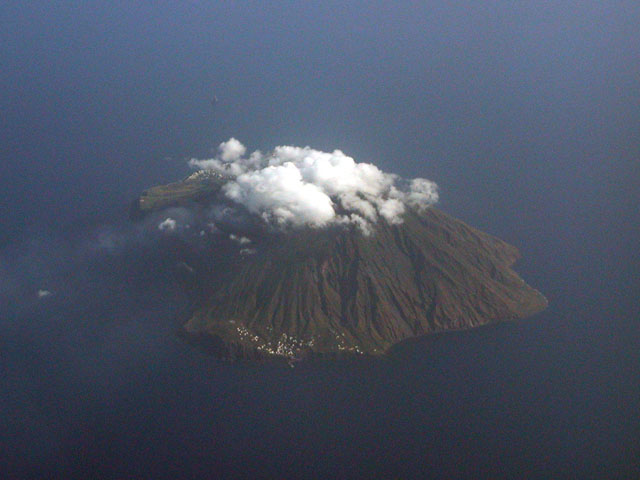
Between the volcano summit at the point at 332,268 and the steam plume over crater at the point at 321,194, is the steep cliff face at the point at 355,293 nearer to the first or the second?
the volcano summit at the point at 332,268

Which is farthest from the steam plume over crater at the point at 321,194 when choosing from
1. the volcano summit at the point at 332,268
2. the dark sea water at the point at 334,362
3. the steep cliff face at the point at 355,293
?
the dark sea water at the point at 334,362

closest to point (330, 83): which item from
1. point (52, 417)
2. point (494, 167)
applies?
point (494, 167)

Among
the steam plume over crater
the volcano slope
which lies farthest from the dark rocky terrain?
the steam plume over crater

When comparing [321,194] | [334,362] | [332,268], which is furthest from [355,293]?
[321,194]

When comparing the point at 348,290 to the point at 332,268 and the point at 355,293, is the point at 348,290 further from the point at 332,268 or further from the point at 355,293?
the point at 332,268

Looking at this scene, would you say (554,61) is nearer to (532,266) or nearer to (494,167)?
(494,167)

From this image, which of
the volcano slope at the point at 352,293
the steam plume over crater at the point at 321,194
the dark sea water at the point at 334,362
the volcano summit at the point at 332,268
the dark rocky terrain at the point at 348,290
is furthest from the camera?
the steam plume over crater at the point at 321,194

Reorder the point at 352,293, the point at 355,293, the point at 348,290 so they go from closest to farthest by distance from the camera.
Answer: the point at 355,293
the point at 352,293
the point at 348,290
